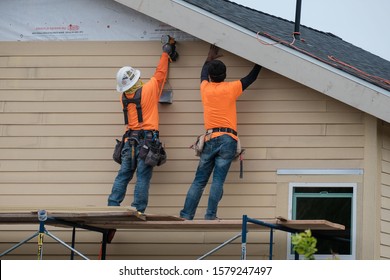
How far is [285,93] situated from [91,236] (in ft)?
10.2

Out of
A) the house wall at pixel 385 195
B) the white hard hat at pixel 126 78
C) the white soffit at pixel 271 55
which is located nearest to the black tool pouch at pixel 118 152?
the white hard hat at pixel 126 78

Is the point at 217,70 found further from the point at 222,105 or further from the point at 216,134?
the point at 216,134

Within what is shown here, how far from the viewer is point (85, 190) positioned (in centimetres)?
1589

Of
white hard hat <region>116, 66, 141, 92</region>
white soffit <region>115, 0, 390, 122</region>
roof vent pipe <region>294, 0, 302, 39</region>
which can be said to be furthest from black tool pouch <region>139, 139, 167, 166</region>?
roof vent pipe <region>294, 0, 302, 39</region>

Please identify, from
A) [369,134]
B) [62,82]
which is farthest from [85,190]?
[369,134]

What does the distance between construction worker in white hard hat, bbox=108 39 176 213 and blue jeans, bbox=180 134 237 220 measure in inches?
22.4

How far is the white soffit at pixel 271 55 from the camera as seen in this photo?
579 inches

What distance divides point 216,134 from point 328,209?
1.69m

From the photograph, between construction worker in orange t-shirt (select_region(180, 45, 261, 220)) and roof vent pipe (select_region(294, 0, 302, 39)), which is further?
roof vent pipe (select_region(294, 0, 302, 39))

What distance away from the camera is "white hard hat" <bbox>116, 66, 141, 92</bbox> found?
1547 centimetres

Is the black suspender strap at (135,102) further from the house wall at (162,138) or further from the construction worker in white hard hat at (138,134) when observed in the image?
the house wall at (162,138)

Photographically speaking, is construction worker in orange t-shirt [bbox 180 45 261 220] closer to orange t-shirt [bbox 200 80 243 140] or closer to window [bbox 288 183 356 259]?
orange t-shirt [bbox 200 80 243 140]
